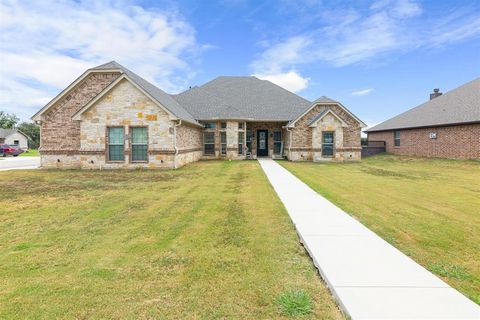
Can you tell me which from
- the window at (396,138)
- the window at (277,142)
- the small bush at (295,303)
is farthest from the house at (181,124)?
the small bush at (295,303)

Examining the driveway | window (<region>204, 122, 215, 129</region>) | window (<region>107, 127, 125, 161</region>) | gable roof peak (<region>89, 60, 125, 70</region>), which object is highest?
gable roof peak (<region>89, 60, 125, 70</region>)

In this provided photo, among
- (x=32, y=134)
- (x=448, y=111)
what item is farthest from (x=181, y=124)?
(x=32, y=134)

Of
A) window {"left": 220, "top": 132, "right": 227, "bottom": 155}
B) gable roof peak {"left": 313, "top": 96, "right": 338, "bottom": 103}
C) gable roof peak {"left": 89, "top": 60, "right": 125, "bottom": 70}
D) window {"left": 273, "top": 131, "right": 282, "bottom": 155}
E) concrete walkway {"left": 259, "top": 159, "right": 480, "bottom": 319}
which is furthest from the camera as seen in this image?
window {"left": 273, "top": 131, "right": 282, "bottom": 155}

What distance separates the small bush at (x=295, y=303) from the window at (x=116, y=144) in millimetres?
16029

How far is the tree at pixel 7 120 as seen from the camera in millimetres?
79375

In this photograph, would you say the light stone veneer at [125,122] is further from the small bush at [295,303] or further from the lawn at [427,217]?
the small bush at [295,303]

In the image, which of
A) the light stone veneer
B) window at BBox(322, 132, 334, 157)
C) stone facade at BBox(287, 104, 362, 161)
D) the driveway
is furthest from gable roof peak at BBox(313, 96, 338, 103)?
the driveway

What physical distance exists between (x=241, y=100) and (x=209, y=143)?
6.14 meters

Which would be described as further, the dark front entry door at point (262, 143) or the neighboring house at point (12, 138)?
the neighboring house at point (12, 138)

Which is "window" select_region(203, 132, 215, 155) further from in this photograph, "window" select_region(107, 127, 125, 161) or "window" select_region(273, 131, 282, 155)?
"window" select_region(107, 127, 125, 161)

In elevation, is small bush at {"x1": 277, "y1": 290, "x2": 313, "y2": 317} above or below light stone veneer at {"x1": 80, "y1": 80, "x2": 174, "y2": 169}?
below

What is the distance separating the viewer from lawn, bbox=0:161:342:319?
3053mm

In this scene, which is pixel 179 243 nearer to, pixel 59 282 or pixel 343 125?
pixel 59 282

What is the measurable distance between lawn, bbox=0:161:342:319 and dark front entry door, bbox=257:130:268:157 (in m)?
18.2
